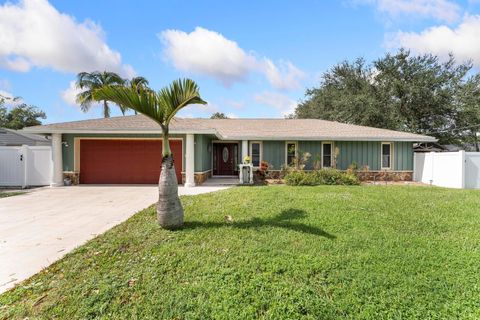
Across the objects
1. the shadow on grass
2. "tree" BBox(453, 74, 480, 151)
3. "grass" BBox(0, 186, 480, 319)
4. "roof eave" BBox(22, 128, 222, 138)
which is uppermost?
"tree" BBox(453, 74, 480, 151)

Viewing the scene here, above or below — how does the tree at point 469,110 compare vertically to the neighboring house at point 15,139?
above

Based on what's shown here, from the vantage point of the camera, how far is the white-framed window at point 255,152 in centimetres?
1437

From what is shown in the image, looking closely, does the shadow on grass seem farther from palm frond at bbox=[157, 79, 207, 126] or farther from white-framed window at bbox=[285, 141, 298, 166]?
white-framed window at bbox=[285, 141, 298, 166]

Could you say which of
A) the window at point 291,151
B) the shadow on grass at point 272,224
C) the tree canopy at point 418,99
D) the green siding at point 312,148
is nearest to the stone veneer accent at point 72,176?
the shadow on grass at point 272,224

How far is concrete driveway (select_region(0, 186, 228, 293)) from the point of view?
4016 mm

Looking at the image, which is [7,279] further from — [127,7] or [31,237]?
[127,7]

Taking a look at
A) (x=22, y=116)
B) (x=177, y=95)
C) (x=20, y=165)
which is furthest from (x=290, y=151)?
(x=22, y=116)

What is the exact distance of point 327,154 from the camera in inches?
556

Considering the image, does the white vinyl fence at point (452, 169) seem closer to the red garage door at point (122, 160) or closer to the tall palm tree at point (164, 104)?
the tall palm tree at point (164, 104)

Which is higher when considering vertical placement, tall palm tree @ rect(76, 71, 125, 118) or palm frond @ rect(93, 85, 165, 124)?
tall palm tree @ rect(76, 71, 125, 118)

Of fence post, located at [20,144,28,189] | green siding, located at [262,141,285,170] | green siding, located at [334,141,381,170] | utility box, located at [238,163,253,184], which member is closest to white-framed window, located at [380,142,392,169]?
green siding, located at [334,141,381,170]

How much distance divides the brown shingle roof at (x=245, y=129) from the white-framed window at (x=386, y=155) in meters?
0.63

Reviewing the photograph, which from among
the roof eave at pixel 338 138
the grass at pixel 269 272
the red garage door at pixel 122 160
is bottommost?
the grass at pixel 269 272

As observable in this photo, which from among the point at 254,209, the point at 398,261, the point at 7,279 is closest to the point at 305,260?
the point at 398,261
